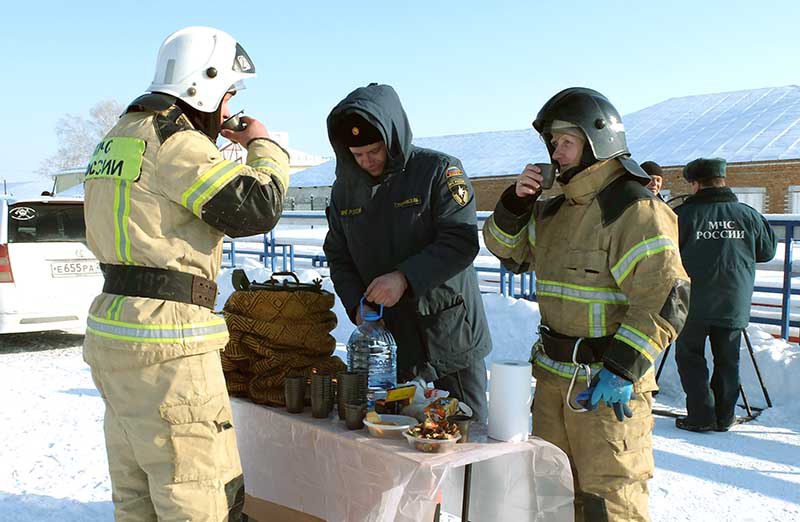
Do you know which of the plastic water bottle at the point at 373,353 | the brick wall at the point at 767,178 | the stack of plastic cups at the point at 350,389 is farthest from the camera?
the brick wall at the point at 767,178

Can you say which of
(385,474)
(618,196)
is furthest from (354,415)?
(618,196)

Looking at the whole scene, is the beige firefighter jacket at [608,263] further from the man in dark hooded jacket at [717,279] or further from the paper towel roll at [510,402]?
the man in dark hooded jacket at [717,279]

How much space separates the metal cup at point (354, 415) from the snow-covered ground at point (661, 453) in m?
1.99

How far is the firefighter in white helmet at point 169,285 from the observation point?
Answer: 234 cm

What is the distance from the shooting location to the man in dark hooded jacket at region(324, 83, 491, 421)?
3.15 meters

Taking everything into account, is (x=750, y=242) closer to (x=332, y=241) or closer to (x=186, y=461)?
(x=332, y=241)

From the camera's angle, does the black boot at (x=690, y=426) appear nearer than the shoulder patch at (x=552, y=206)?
No

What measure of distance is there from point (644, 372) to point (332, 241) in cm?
176

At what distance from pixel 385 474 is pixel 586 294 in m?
0.99

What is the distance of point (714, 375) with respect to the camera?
18.6 feet

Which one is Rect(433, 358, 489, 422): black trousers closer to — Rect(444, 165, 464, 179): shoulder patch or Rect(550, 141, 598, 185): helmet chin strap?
Rect(444, 165, 464, 179): shoulder patch

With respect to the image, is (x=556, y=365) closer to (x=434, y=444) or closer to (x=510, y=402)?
(x=510, y=402)

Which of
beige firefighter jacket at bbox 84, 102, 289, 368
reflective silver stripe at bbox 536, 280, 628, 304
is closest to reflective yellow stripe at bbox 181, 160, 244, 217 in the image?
beige firefighter jacket at bbox 84, 102, 289, 368

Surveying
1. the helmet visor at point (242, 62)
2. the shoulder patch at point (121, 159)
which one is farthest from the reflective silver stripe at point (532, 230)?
the shoulder patch at point (121, 159)
